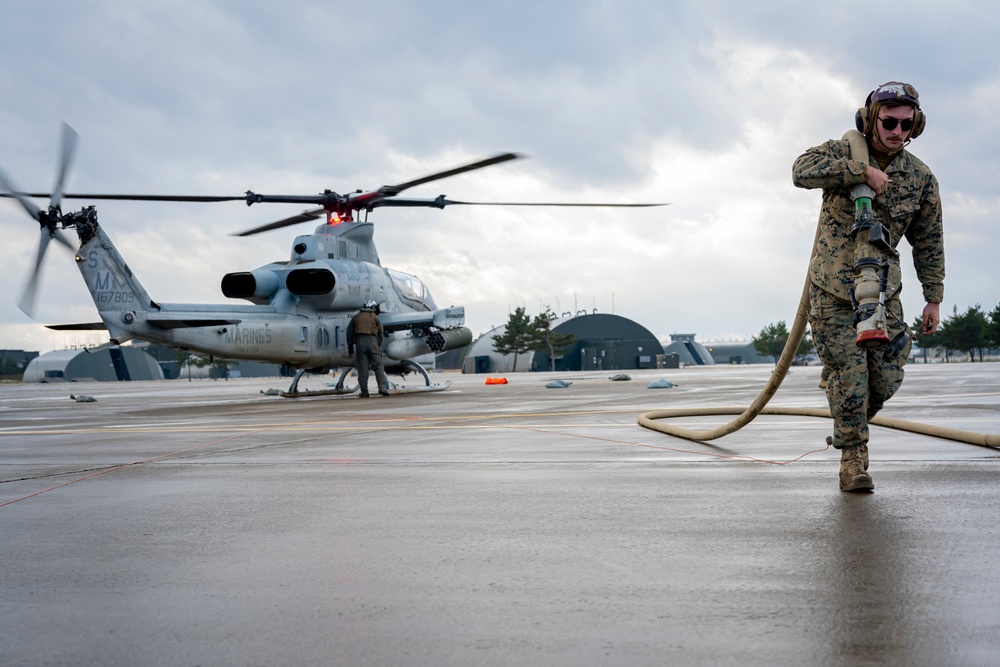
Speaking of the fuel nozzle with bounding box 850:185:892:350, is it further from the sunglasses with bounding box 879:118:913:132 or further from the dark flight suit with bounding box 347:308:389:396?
the dark flight suit with bounding box 347:308:389:396

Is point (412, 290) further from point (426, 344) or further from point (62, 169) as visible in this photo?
point (62, 169)

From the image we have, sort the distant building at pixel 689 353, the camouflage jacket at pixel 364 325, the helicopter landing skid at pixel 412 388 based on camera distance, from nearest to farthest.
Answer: the camouflage jacket at pixel 364 325, the helicopter landing skid at pixel 412 388, the distant building at pixel 689 353

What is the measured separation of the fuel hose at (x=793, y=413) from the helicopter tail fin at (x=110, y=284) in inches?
456

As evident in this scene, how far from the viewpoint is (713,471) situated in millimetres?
4957

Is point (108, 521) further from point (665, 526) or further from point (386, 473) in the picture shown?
A: point (665, 526)

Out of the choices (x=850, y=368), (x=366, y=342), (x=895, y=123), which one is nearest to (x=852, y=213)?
(x=895, y=123)

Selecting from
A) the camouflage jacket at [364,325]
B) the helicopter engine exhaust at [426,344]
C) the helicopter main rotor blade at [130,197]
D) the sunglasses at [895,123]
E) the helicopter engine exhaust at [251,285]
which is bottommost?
the helicopter engine exhaust at [426,344]

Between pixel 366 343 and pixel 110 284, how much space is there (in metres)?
5.25

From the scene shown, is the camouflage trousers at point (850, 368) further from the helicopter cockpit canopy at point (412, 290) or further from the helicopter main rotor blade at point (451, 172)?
the helicopter cockpit canopy at point (412, 290)

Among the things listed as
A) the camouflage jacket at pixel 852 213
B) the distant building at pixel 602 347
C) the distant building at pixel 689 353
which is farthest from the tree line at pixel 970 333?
the camouflage jacket at pixel 852 213

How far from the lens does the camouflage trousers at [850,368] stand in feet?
14.0

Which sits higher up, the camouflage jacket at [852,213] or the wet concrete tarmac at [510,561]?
the camouflage jacket at [852,213]

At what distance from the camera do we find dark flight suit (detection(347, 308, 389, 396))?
59.9 ft

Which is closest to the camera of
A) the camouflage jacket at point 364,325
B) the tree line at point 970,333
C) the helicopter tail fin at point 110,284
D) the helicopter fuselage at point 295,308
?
the helicopter tail fin at point 110,284
